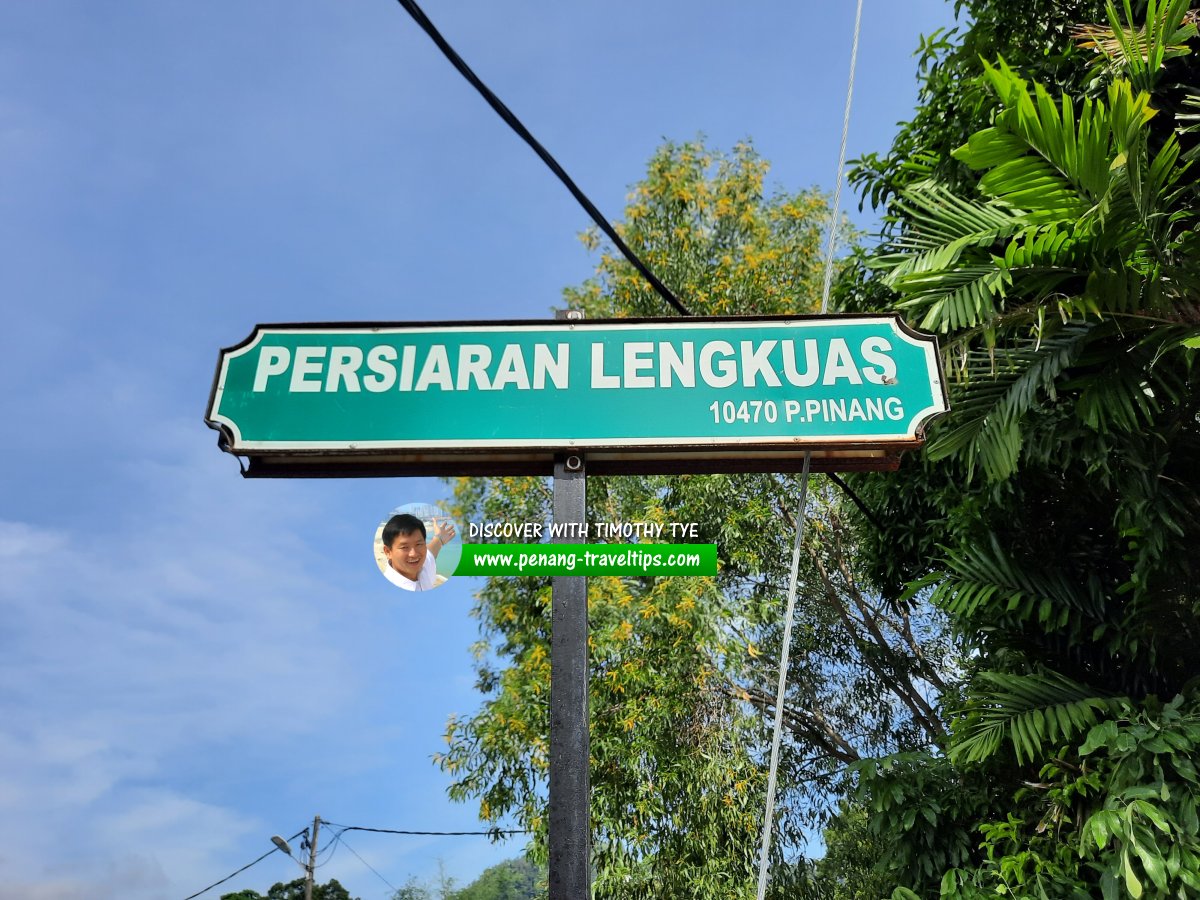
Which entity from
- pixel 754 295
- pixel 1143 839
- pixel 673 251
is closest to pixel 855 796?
pixel 1143 839

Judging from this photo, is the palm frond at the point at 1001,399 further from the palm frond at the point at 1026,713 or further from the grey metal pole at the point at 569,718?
the grey metal pole at the point at 569,718

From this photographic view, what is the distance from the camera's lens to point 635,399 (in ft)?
7.15

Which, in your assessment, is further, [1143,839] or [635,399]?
[1143,839]

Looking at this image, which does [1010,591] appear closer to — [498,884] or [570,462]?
[570,462]

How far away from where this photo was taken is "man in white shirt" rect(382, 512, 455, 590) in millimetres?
1958

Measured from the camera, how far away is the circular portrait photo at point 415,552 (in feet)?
6.42

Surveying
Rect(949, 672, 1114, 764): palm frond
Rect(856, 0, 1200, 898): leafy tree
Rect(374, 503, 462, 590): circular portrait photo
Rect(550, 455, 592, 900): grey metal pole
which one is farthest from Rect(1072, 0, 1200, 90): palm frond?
Rect(374, 503, 462, 590): circular portrait photo

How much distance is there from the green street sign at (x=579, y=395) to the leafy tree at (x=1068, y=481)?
1.92 m

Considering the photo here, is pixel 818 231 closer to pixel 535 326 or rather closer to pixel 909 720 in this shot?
pixel 909 720

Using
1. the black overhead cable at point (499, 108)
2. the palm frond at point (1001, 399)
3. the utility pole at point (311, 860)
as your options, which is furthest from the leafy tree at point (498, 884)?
the black overhead cable at point (499, 108)

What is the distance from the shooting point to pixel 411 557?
6.45 ft

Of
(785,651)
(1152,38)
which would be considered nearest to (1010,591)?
(1152,38)

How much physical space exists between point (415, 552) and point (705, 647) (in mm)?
7625

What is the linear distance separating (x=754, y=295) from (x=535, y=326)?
381 inches
